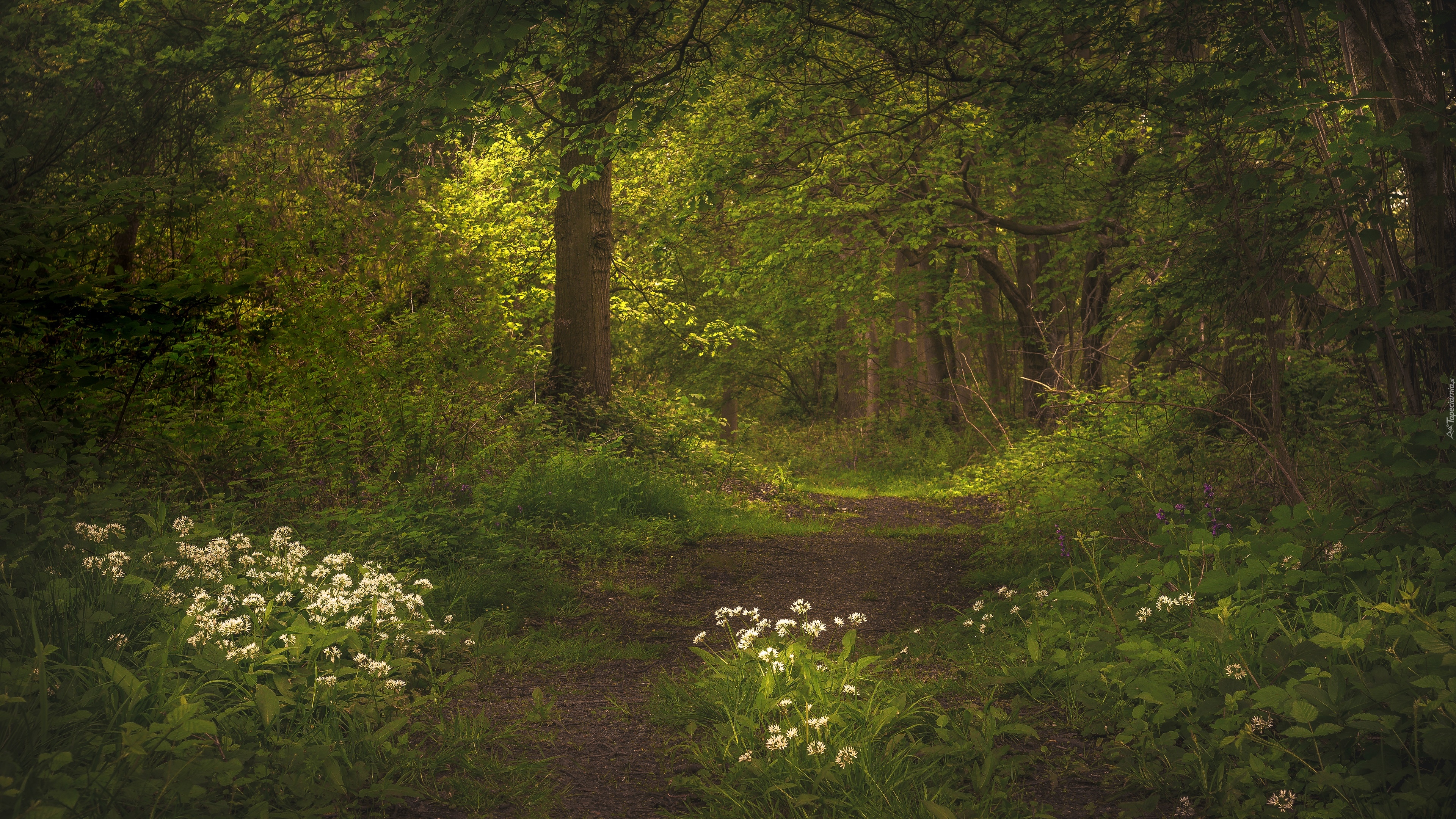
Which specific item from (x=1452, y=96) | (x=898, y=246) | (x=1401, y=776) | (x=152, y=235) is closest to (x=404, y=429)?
(x=152, y=235)

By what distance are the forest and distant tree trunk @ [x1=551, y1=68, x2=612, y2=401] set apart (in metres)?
0.06

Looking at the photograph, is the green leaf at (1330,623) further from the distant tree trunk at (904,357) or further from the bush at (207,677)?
the distant tree trunk at (904,357)

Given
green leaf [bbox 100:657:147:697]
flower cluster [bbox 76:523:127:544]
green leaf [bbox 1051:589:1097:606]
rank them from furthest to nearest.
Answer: flower cluster [bbox 76:523:127:544], green leaf [bbox 1051:589:1097:606], green leaf [bbox 100:657:147:697]

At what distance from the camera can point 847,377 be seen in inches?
990

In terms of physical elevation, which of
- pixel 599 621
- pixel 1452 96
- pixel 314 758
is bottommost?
pixel 599 621

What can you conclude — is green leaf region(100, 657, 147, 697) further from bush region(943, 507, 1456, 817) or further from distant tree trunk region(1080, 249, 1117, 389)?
distant tree trunk region(1080, 249, 1117, 389)

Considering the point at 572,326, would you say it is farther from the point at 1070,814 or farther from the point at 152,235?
the point at 1070,814

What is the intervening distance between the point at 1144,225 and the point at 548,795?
38.5 ft

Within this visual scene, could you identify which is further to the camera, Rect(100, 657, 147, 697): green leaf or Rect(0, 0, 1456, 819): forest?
Rect(0, 0, 1456, 819): forest

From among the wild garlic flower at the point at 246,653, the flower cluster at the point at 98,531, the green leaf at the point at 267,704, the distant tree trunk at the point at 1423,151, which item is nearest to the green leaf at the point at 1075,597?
the distant tree trunk at the point at 1423,151

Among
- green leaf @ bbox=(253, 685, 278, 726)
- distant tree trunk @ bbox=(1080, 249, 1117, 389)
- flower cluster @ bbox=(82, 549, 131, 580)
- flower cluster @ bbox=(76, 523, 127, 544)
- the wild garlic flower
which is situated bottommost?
green leaf @ bbox=(253, 685, 278, 726)

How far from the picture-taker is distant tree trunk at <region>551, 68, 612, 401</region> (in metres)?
11.3

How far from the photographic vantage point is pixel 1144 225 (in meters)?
12.7

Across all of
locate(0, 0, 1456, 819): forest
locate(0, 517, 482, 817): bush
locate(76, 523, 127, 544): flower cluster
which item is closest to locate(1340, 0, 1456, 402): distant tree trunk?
locate(0, 0, 1456, 819): forest
